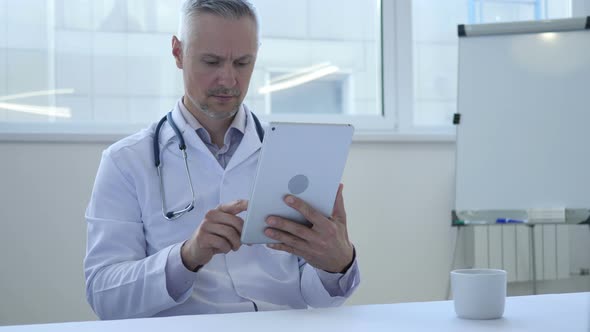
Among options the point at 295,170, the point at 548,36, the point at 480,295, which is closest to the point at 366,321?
the point at 480,295

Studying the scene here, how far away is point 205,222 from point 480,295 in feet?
1.73

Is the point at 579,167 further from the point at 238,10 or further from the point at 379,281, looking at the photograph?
the point at 238,10

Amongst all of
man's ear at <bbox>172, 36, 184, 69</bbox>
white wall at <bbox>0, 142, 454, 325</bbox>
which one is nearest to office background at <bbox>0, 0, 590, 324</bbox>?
white wall at <bbox>0, 142, 454, 325</bbox>

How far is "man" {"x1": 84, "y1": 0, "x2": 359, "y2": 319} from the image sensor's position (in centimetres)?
135

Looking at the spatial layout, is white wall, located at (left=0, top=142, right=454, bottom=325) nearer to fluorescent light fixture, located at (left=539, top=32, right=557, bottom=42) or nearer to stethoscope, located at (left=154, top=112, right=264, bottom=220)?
fluorescent light fixture, located at (left=539, top=32, right=557, bottom=42)

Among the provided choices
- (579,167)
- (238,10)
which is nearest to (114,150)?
(238,10)

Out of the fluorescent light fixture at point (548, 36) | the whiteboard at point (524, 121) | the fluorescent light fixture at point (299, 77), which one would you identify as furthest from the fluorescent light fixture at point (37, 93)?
the fluorescent light fixture at point (548, 36)

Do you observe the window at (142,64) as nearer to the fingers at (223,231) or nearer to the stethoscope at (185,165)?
the stethoscope at (185,165)

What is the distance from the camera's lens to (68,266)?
107 inches

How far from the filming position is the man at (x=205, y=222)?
135 centimetres

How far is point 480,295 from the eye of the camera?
1085 mm

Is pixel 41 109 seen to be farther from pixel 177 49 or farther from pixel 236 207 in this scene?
pixel 236 207

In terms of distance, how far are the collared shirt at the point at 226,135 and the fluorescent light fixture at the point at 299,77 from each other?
1377 mm

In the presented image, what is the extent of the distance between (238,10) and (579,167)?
1875 mm
